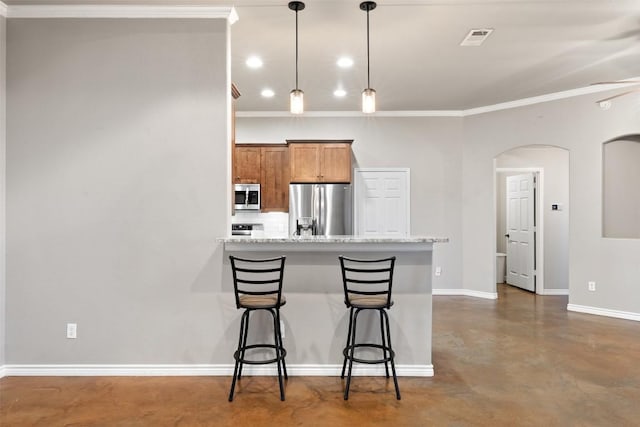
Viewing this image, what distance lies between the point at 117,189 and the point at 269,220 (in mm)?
3290

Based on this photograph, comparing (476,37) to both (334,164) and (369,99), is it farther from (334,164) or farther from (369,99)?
(334,164)

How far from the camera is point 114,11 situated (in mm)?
3154

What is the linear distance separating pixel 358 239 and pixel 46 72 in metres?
2.86

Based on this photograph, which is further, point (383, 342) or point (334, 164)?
point (334, 164)

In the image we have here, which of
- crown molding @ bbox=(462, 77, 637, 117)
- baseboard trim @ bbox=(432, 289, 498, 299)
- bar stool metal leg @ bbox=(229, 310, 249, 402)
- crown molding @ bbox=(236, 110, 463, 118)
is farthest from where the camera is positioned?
crown molding @ bbox=(236, 110, 463, 118)

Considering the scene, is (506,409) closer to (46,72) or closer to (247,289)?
(247,289)

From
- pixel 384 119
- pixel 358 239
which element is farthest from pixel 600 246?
pixel 358 239

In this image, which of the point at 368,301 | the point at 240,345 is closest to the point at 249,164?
the point at 240,345

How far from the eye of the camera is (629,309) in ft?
15.9

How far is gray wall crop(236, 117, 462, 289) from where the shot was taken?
Result: 631 cm

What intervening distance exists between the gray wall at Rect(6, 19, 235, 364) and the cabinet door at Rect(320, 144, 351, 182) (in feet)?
9.25

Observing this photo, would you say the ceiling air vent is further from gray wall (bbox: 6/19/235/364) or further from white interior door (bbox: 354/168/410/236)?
white interior door (bbox: 354/168/410/236)

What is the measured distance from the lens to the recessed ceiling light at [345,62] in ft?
14.0

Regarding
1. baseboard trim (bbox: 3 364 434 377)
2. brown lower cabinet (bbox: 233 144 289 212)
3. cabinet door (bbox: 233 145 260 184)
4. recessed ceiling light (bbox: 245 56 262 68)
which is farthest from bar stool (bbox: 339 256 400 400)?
cabinet door (bbox: 233 145 260 184)
